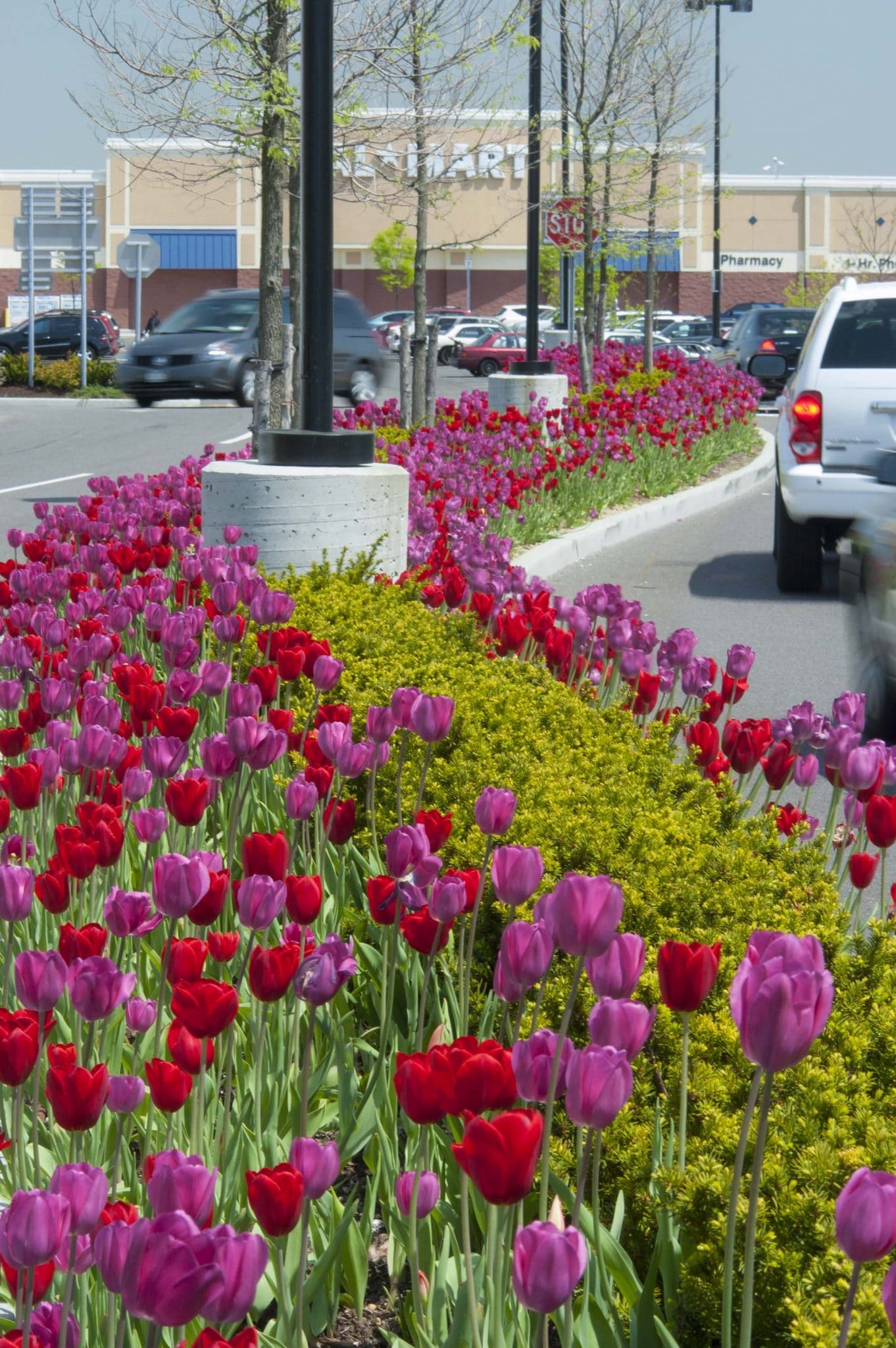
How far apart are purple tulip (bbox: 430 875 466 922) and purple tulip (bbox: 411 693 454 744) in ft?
2.19

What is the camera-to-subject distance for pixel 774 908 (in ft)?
9.50

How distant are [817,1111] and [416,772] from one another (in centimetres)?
180

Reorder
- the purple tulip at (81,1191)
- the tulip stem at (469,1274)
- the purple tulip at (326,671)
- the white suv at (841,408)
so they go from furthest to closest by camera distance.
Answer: the white suv at (841,408) < the purple tulip at (326,671) < the tulip stem at (469,1274) < the purple tulip at (81,1191)

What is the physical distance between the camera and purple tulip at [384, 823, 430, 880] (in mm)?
2330

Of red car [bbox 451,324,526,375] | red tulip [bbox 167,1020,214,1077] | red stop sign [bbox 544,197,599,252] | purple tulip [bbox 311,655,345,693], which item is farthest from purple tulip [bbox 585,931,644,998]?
red car [bbox 451,324,526,375]

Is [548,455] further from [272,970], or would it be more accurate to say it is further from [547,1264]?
[547,1264]

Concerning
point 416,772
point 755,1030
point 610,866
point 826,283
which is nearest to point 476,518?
point 416,772

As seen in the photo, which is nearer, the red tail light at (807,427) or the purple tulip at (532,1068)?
the purple tulip at (532,1068)

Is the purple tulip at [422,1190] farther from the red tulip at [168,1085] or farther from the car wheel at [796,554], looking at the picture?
the car wheel at [796,554]

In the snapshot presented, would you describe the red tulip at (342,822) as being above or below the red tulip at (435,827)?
below

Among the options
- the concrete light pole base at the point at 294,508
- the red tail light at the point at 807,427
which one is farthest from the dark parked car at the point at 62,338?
the concrete light pole base at the point at 294,508

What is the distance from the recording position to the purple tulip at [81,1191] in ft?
4.81

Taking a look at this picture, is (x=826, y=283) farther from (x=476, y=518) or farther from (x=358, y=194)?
(x=476, y=518)

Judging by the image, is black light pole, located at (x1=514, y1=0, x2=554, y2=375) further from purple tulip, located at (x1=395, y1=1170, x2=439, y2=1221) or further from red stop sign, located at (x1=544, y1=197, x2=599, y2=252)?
purple tulip, located at (x1=395, y1=1170, x2=439, y2=1221)
